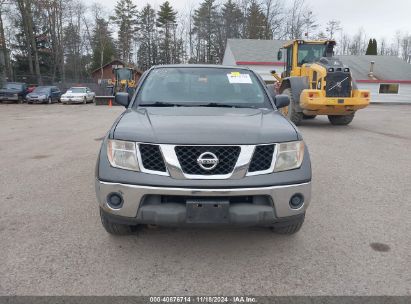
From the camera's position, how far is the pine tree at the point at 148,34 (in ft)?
204

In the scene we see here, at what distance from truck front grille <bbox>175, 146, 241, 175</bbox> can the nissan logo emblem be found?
0.02m

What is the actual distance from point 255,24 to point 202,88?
5199 cm

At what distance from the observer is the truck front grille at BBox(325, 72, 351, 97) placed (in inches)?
428

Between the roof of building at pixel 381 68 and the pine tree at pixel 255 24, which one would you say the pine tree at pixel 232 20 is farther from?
the roof of building at pixel 381 68

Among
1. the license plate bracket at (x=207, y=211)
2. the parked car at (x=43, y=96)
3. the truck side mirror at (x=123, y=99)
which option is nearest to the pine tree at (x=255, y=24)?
the parked car at (x=43, y=96)

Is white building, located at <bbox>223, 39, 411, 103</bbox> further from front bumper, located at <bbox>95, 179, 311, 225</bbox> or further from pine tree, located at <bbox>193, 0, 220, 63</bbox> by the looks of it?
front bumper, located at <bbox>95, 179, 311, 225</bbox>

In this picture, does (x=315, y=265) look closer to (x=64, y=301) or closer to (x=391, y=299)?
(x=391, y=299)

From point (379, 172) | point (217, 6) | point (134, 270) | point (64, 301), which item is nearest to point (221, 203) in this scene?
point (134, 270)

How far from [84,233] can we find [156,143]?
142cm

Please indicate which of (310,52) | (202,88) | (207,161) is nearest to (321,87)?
(310,52)

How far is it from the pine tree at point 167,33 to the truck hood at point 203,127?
200 feet

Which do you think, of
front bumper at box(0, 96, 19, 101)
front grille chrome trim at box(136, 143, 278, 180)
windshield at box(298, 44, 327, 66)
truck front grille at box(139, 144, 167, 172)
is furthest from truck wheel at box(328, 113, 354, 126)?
front bumper at box(0, 96, 19, 101)

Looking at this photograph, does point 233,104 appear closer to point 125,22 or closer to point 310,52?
point 310,52

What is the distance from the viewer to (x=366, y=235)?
353cm
